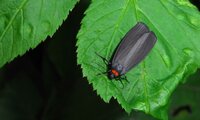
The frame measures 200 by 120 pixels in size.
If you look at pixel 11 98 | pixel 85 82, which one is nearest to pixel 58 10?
pixel 85 82

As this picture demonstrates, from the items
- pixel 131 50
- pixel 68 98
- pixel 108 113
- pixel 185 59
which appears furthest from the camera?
pixel 68 98

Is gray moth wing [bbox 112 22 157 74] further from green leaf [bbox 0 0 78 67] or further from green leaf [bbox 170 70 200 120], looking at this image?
green leaf [bbox 170 70 200 120]

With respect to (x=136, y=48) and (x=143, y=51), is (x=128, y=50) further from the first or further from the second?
(x=143, y=51)

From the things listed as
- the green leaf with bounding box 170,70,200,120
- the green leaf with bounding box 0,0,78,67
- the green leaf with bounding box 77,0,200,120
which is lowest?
the green leaf with bounding box 170,70,200,120

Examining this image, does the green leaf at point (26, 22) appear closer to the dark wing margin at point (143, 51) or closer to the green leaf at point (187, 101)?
the dark wing margin at point (143, 51)

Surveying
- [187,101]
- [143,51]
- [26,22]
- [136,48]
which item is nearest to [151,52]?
[143,51]

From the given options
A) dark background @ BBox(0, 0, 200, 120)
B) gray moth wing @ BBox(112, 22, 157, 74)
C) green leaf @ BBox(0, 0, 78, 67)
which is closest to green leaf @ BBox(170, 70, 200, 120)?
dark background @ BBox(0, 0, 200, 120)

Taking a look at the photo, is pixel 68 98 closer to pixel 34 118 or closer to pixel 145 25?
pixel 34 118
